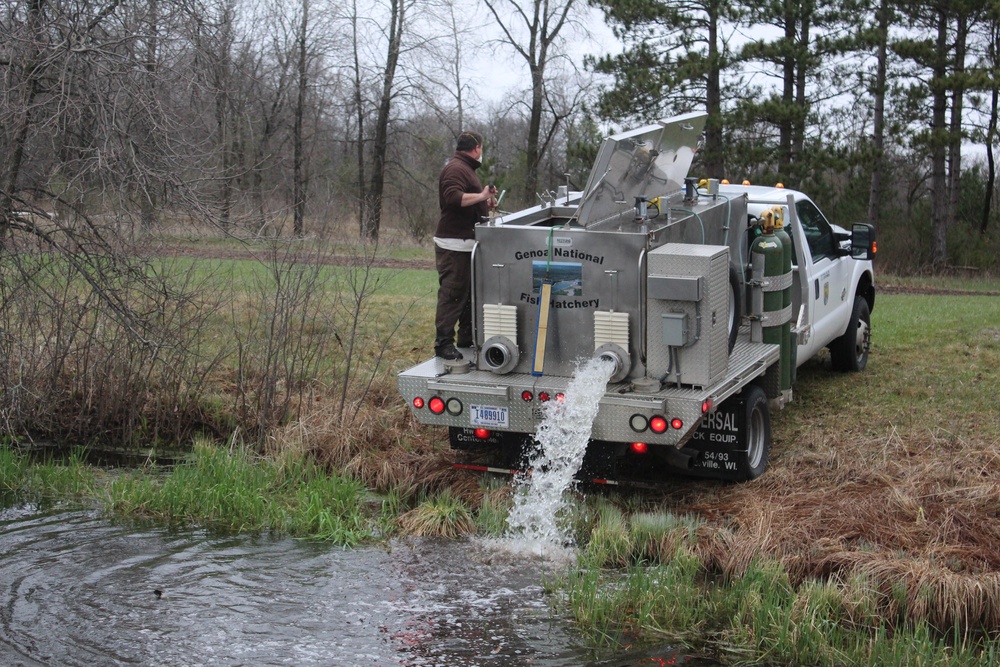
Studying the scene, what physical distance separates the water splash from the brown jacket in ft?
5.36

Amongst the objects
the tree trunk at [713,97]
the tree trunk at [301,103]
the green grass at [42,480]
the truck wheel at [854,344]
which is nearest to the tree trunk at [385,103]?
the tree trunk at [301,103]

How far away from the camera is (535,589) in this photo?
6.46 m

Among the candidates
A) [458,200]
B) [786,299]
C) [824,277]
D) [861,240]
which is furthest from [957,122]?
[458,200]

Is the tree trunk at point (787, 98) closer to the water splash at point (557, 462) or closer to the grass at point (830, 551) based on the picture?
the grass at point (830, 551)

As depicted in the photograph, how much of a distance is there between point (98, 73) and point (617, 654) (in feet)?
20.0

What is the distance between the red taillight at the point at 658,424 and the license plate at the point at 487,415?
1.01 metres

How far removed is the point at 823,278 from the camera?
392 inches

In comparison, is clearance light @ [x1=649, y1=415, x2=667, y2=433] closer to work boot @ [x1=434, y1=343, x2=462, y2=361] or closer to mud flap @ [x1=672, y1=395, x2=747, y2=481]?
mud flap @ [x1=672, y1=395, x2=747, y2=481]

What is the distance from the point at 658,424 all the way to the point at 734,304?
1.80m

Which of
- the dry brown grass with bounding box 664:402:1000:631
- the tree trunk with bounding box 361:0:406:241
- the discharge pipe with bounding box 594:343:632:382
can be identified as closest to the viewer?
the dry brown grass with bounding box 664:402:1000:631

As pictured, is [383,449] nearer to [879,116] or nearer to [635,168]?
[635,168]

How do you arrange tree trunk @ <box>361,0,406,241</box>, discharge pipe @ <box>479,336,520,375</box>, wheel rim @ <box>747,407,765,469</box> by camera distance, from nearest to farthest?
1. discharge pipe @ <box>479,336,520,375</box>
2. wheel rim @ <box>747,407,765,469</box>
3. tree trunk @ <box>361,0,406,241</box>

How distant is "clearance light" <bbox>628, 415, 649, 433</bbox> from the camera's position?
703cm

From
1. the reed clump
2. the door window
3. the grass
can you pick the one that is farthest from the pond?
the door window
